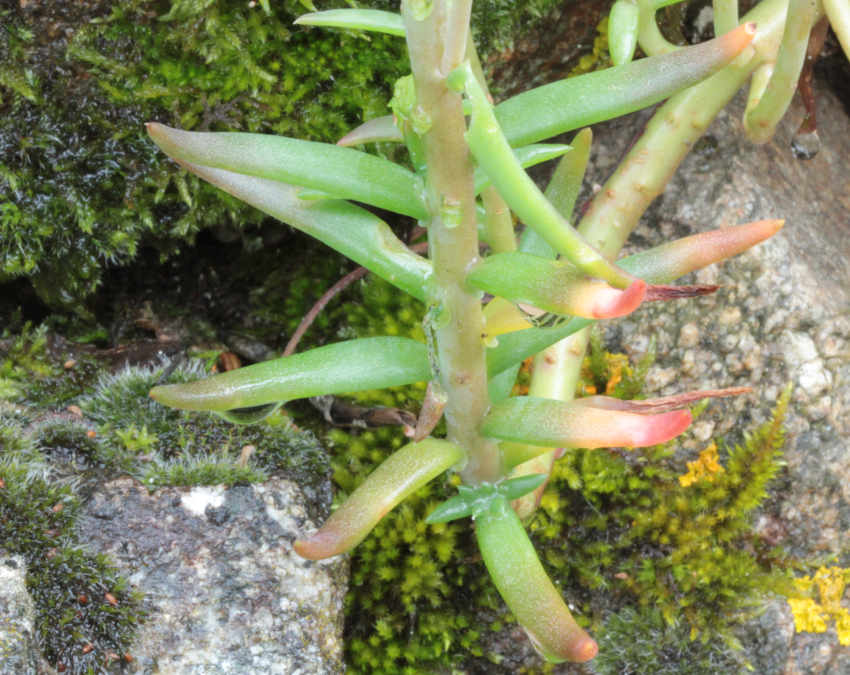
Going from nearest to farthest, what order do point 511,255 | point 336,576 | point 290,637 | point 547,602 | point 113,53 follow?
point 511,255 → point 547,602 → point 290,637 → point 336,576 → point 113,53

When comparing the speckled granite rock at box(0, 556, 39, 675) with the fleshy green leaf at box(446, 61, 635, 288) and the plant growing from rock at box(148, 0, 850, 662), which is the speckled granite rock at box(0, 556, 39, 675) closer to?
the plant growing from rock at box(148, 0, 850, 662)

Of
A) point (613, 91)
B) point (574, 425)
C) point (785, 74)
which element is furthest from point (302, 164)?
point (785, 74)

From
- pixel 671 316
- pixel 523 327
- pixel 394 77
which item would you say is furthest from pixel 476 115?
pixel 671 316

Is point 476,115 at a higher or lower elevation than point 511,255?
higher

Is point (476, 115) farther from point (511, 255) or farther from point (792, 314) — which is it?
point (792, 314)

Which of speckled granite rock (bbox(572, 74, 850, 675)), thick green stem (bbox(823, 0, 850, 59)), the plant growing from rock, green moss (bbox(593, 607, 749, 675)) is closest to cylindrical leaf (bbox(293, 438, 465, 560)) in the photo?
the plant growing from rock

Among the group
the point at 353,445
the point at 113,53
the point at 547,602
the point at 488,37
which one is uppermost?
the point at 488,37

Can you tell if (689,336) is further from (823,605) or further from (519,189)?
(519,189)

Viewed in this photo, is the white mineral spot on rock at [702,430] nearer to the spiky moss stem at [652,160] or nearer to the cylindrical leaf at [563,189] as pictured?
the spiky moss stem at [652,160]
